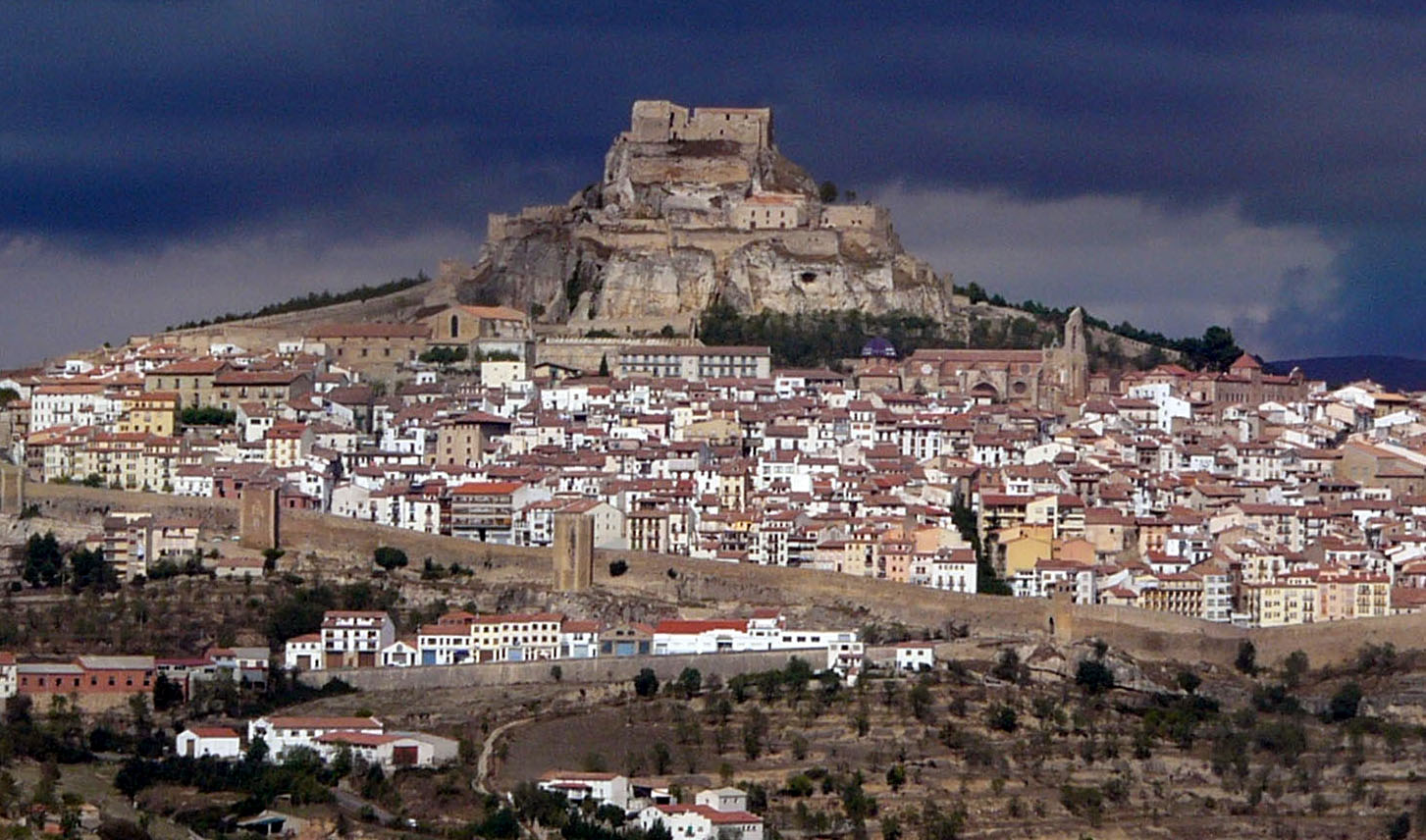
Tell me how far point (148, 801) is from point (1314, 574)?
58.1 ft

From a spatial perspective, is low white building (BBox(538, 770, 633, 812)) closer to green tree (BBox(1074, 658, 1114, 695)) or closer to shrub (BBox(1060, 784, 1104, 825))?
shrub (BBox(1060, 784, 1104, 825))

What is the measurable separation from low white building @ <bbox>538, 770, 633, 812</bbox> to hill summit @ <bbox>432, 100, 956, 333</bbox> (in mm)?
24453

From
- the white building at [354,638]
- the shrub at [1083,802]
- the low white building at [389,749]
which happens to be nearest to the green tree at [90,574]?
the white building at [354,638]

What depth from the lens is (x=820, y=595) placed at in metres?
51.5

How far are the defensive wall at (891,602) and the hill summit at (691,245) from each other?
50.9 feet

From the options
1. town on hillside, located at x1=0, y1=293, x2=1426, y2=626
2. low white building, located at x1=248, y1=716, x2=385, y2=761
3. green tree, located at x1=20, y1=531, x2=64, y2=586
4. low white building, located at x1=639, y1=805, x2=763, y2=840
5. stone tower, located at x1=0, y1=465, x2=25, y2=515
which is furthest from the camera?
stone tower, located at x1=0, y1=465, x2=25, y2=515

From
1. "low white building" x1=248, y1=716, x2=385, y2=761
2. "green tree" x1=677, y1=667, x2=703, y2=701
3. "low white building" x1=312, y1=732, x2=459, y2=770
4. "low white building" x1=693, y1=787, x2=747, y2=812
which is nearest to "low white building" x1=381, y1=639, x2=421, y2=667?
"low white building" x1=248, y1=716, x2=385, y2=761

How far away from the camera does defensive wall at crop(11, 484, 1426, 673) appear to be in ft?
166

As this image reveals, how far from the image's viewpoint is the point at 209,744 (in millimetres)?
46156

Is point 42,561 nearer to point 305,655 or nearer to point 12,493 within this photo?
point 12,493

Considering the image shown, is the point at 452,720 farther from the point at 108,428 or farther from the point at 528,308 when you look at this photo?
the point at 528,308

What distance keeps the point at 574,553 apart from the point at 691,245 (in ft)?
60.9

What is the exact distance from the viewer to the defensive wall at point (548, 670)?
4900 centimetres

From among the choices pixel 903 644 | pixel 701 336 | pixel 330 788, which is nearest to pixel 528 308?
pixel 701 336
